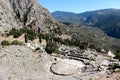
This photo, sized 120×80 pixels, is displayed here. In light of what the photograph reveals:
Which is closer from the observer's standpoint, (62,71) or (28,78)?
(28,78)

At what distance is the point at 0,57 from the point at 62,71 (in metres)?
19.2

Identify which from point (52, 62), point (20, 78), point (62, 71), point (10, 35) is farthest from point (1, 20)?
point (20, 78)

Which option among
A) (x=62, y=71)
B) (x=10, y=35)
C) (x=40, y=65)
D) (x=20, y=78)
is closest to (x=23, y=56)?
(x=40, y=65)

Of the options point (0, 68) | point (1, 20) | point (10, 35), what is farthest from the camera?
point (1, 20)

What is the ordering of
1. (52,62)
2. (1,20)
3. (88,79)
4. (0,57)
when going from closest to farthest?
(88,79), (0,57), (52,62), (1,20)

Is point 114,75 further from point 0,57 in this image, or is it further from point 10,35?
point 10,35

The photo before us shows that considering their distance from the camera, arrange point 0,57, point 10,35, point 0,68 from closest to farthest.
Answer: point 0,68, point 0,57, point 10,35

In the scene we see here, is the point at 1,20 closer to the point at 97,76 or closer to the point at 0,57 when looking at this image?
the point at 0,57

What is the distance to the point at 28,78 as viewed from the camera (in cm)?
6303

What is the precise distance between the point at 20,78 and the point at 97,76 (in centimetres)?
1982

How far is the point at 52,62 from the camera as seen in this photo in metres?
89.2

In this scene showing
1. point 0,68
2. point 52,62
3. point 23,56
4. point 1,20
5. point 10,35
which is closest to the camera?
point 0,68

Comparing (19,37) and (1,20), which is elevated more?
(1,20)

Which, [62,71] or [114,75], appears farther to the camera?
[62,71]
